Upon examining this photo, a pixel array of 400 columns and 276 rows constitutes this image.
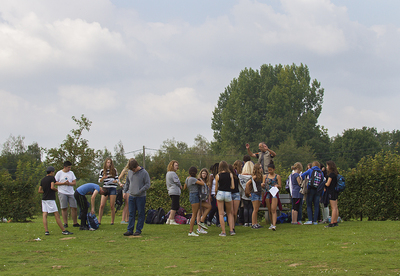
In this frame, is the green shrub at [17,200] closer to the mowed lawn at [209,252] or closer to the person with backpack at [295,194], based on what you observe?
the mowed lawn at [209,252]

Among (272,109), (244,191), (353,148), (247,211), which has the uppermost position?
(272,109)

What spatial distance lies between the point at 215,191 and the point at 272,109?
57245 millimetres

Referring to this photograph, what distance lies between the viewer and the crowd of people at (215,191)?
33.6ft

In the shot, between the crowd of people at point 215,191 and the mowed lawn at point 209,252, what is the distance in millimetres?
582

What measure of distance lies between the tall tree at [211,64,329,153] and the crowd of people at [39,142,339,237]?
52.7 meters

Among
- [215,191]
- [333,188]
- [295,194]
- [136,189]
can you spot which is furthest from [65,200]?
[333,188]

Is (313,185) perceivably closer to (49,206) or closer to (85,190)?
(85,190)

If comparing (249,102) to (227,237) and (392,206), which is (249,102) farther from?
(227,237)

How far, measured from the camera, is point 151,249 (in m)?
8.39

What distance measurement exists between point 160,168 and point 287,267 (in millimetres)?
49566

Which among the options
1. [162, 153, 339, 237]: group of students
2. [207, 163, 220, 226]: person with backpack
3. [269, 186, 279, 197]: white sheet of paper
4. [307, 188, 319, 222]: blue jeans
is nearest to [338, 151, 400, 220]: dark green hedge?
[162, 153, 339, 237]: group of students

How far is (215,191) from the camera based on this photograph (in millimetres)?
10594

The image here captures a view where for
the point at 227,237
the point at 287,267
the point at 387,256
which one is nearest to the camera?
the point at 287,267

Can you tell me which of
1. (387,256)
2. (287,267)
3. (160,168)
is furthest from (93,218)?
(160,168)
